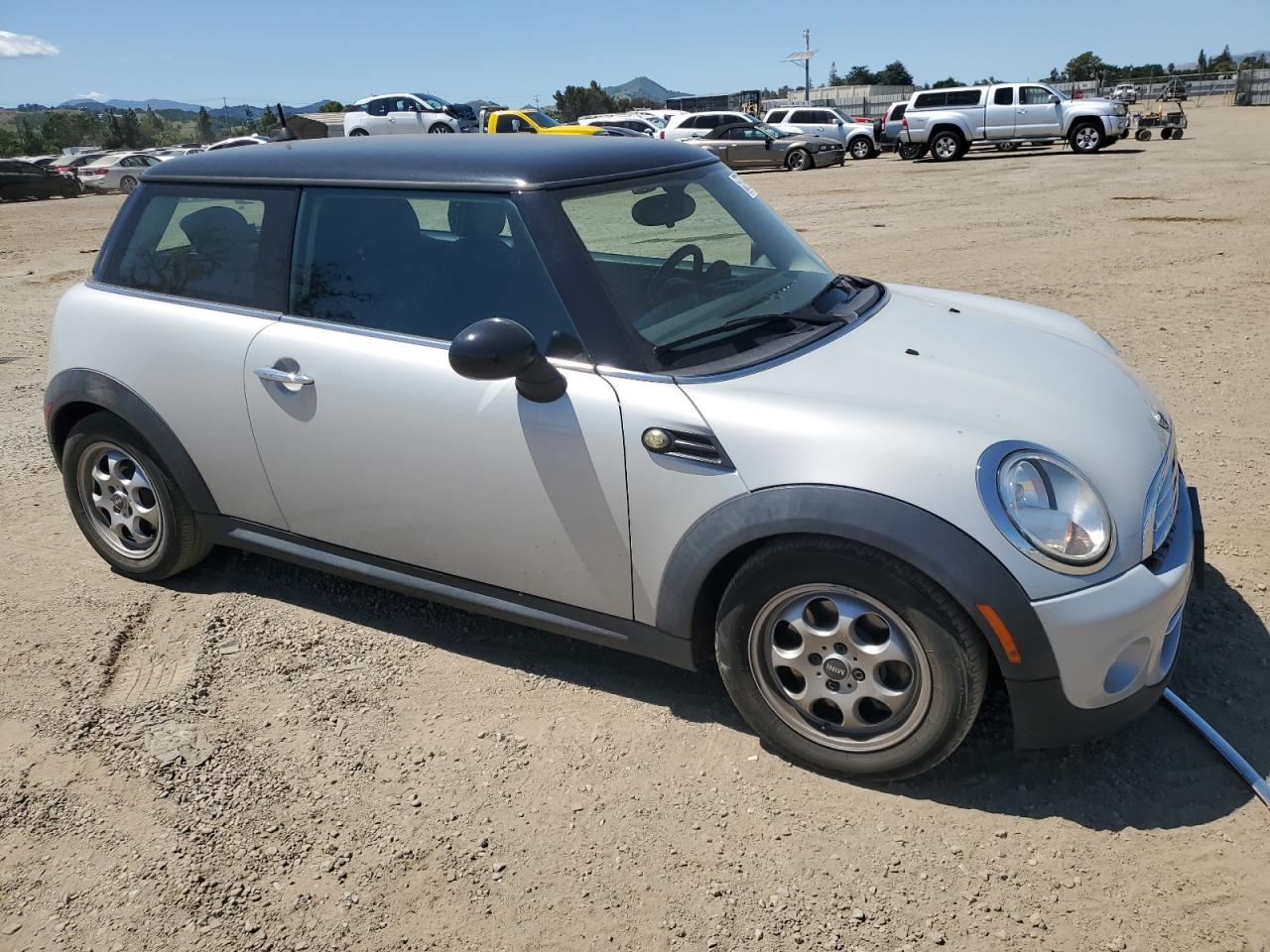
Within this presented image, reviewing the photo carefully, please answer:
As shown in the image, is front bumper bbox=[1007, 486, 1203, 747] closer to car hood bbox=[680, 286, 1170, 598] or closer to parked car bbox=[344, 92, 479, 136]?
car hood bbox=[680, 286, 1170, 598]

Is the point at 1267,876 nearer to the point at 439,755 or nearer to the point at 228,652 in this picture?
the point at 439,755

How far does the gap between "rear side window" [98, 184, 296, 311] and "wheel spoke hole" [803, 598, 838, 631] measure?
2.06m

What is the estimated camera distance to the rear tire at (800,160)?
26.6 meters

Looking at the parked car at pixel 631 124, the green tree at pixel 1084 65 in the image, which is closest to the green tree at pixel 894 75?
the green tree at pixel 1084 65

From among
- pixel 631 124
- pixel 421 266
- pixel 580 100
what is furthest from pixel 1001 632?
pixel 580 100

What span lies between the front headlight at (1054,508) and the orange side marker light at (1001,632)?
0.19 metres

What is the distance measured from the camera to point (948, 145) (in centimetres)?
2731

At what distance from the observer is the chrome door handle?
3.25m

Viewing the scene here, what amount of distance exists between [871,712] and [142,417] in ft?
9.17

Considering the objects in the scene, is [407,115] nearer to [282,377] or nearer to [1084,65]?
[282,377]

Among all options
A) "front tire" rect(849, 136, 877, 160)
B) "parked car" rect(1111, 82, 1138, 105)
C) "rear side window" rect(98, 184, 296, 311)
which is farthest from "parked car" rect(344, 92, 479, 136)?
"parked car" rect(1111, 82, 1138, 105)

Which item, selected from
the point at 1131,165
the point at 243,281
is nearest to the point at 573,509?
the point at 243,281

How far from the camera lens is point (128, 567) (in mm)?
4102

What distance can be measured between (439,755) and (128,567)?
1.93m
